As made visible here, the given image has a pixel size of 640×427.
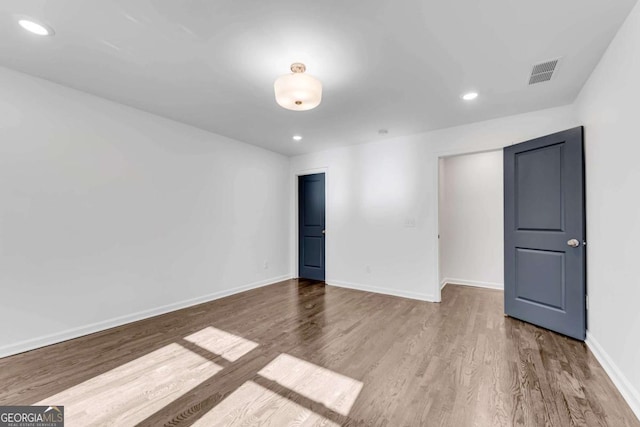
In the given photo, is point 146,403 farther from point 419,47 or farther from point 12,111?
point 419,47

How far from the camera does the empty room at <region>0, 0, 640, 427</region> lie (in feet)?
5.65

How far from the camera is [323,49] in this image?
206 centimetres

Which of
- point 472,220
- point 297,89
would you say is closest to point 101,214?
point 297,89

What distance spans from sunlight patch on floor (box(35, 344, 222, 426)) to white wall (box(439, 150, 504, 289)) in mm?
4011

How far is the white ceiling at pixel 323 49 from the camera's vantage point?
5.54 feet

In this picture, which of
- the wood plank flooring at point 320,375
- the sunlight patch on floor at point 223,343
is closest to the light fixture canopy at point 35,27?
the wood plank flooring at point 320,375

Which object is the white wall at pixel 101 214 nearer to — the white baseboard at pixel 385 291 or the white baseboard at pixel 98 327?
the white baseboard at pixel 98 327

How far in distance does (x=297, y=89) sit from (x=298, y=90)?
0.03 feet

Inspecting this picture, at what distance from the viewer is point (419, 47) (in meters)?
2.04

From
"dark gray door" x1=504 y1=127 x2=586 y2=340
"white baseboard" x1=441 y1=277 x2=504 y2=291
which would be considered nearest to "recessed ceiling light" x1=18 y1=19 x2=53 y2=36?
"dark gray door" x1=504 y1=127 x2=586 y2=340

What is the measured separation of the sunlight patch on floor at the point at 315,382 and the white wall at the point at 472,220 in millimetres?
3285

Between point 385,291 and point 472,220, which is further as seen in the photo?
point 472,220

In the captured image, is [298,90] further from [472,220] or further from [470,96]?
[472,220]

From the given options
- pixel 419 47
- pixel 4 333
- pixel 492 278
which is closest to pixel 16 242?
pixel 4 333
